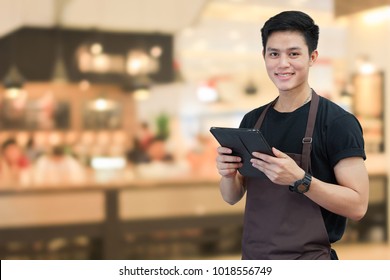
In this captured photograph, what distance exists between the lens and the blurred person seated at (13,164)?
12.4 feet

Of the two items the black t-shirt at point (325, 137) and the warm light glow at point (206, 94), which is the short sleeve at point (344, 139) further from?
the warm light glow at point (206, 94)

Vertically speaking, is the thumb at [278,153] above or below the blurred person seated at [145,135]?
above

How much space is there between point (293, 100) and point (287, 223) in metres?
0.31

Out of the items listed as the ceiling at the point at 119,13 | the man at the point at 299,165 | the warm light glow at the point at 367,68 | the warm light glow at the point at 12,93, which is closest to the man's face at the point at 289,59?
the man at the point at 299,165

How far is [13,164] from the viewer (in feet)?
12.4

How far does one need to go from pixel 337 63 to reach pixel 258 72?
2.03 feet

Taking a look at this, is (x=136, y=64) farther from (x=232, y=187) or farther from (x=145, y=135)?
(x=232, y=187)

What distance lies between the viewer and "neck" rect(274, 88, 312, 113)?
1.44 metres

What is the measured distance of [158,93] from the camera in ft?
12.9

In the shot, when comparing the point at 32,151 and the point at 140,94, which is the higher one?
the point at 140,94

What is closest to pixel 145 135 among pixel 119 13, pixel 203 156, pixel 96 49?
pixel 203 156

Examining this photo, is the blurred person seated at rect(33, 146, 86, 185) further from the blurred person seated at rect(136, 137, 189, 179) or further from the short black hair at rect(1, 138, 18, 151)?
the blurred person seated at rect(136, 137, 189, 179)
